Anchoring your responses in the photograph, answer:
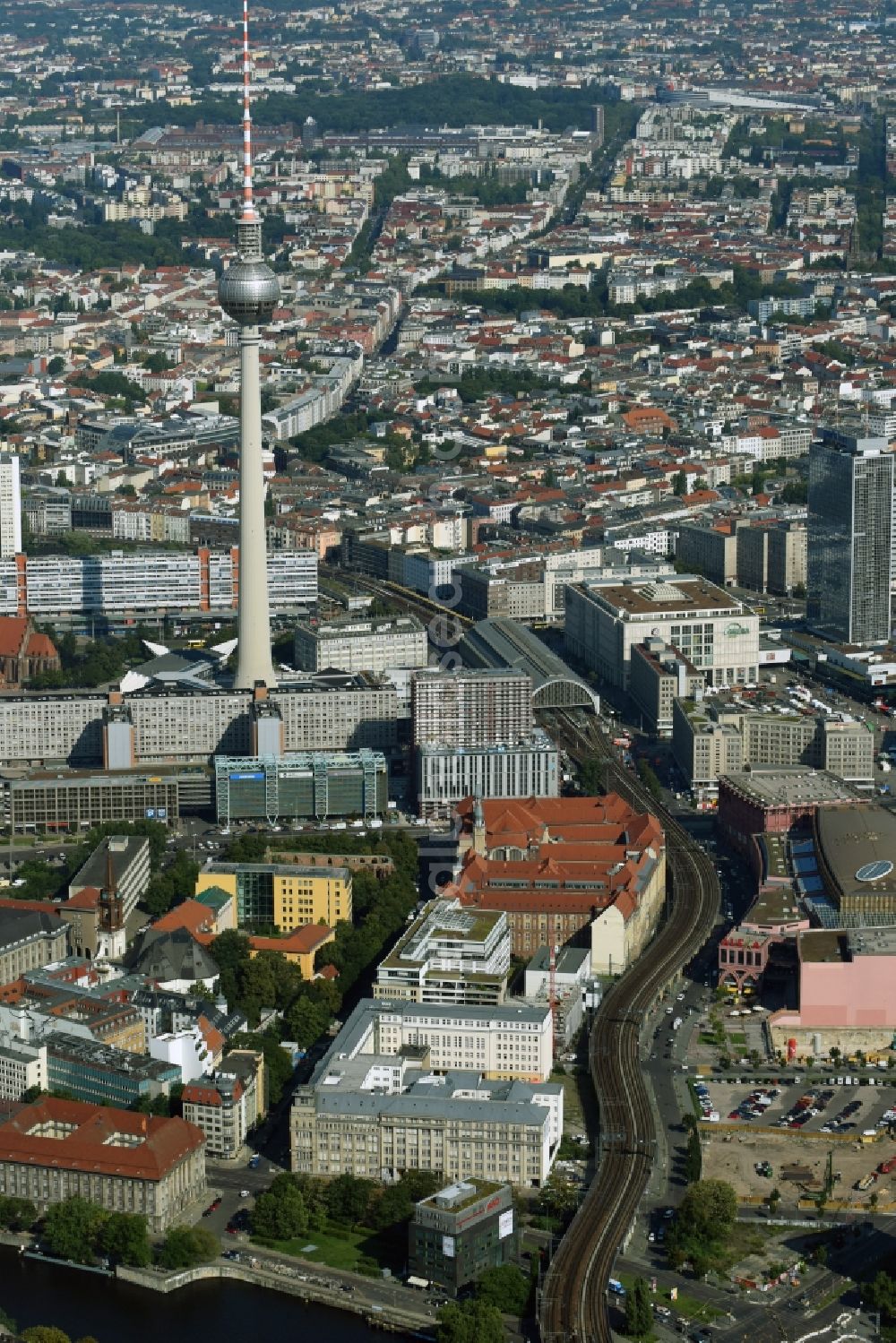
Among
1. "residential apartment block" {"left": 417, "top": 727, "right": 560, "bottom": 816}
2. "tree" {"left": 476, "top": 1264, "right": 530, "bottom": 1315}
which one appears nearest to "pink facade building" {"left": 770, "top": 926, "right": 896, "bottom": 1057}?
"tree" {"left": 476, "top": 1264, "right": 530, "bottom": 1315}

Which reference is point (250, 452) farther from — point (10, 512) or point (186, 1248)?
point (186, 1248)

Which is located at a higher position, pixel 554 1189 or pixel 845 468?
pixel 845 468

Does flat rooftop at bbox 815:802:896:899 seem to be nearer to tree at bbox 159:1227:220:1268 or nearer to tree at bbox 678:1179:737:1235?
tree at bbox 678:1179:737:1235

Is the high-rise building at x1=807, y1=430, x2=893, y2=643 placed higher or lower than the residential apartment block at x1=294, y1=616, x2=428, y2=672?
higher

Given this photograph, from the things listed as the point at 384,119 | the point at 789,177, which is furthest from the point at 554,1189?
the point at 384,119

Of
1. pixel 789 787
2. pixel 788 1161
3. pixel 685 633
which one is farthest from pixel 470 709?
pixel 788 1161

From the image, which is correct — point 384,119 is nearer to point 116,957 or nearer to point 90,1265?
point 116,957
